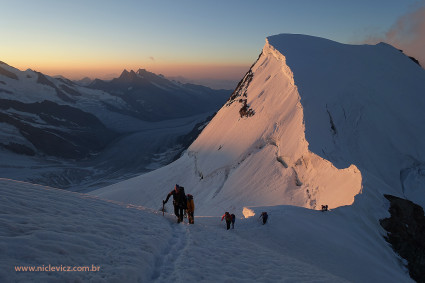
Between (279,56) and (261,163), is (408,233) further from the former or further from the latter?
(279,56)

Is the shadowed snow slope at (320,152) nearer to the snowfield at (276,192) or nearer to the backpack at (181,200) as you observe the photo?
the snowfield at (276,192)

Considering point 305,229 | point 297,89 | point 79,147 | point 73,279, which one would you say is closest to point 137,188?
point 297,89

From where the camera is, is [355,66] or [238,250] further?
[355,66]

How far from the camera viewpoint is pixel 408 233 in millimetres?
22094

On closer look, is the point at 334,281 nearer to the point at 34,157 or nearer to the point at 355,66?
the point at 355,66

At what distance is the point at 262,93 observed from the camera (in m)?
54.5

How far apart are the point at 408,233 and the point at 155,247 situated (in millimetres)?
20625

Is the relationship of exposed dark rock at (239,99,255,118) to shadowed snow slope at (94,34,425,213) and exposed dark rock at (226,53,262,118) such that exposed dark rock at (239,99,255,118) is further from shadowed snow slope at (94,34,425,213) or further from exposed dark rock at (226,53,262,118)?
shadowed snow slope at (94,34,425,213)

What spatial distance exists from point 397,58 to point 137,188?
5406cm

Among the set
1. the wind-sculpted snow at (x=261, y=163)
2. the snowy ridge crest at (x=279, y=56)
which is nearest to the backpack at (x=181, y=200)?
the wind-sculpted snow at (x=261, y=163)

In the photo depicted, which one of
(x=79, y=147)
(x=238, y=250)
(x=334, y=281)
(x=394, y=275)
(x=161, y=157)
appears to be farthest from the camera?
(x=79, y=147)

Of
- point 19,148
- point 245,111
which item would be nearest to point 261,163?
point 245,111

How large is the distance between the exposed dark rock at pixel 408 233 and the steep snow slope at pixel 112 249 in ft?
44.1

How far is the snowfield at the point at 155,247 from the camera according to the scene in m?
7.86
